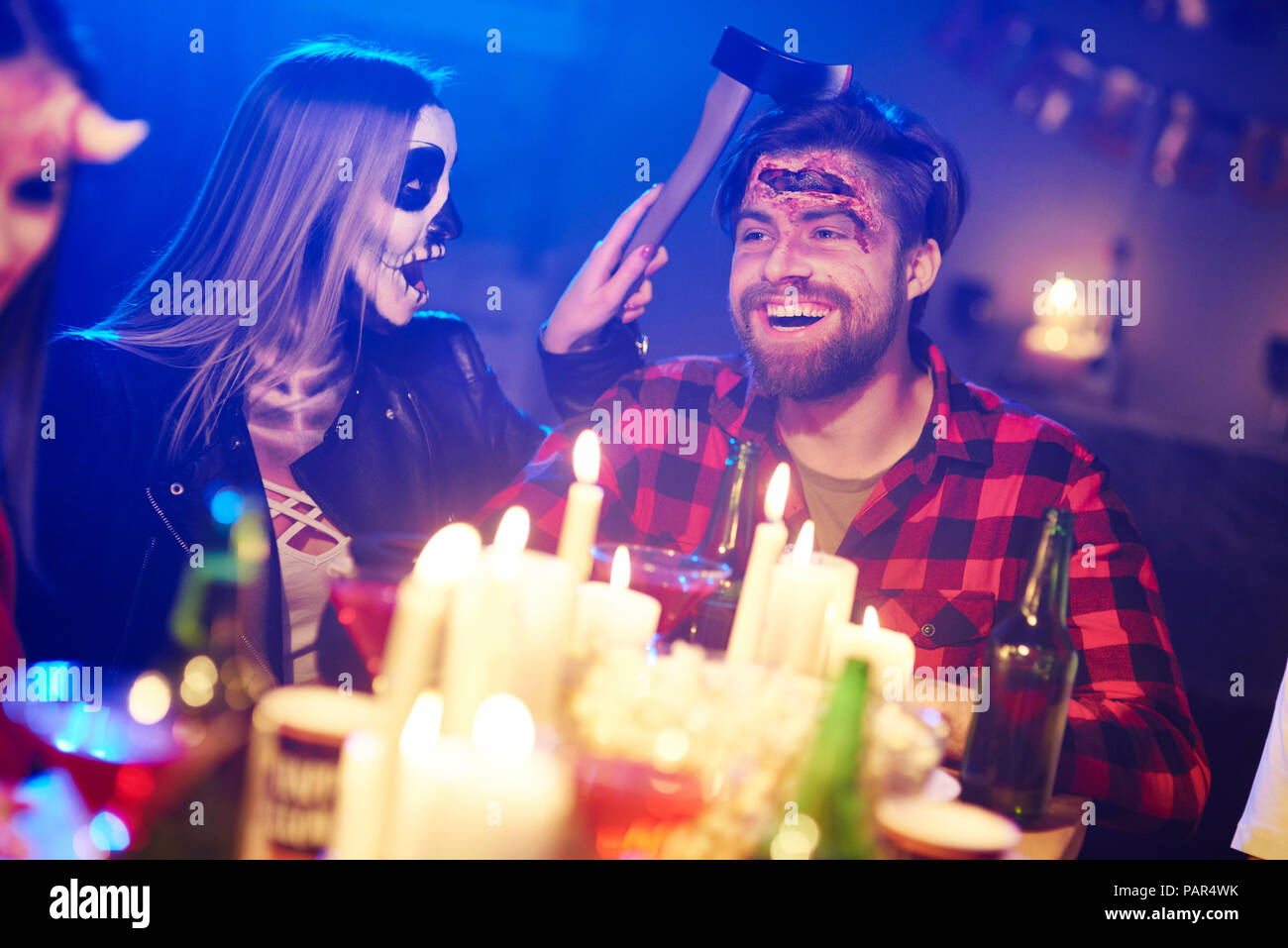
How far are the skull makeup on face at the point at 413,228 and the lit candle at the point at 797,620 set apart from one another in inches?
55.9

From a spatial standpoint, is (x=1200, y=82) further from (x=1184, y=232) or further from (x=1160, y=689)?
(x=1160, y=689)

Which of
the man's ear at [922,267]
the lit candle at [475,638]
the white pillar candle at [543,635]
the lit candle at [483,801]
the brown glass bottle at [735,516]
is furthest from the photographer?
the man's ear at [922,267]

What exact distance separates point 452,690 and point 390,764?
0.08m

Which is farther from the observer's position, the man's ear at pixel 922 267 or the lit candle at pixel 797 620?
the man's ear at pixel 922 267

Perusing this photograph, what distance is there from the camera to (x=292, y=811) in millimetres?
773

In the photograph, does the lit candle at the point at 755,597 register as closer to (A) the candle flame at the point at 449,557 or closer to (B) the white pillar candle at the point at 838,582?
(B) the white pillar candle at the point at 838,582

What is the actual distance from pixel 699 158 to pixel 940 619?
122 centimetres

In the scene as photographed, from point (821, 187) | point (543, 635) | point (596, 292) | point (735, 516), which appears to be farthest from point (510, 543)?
point (821, 187)

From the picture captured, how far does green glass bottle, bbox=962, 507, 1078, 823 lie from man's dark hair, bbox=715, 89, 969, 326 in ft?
4.11

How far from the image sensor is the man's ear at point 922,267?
2.42m

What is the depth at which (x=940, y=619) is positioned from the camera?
2.18 metres

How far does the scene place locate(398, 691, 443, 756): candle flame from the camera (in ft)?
2.22

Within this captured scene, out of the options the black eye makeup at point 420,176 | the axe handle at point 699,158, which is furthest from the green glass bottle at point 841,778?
the black eye makeup at point 420,176
